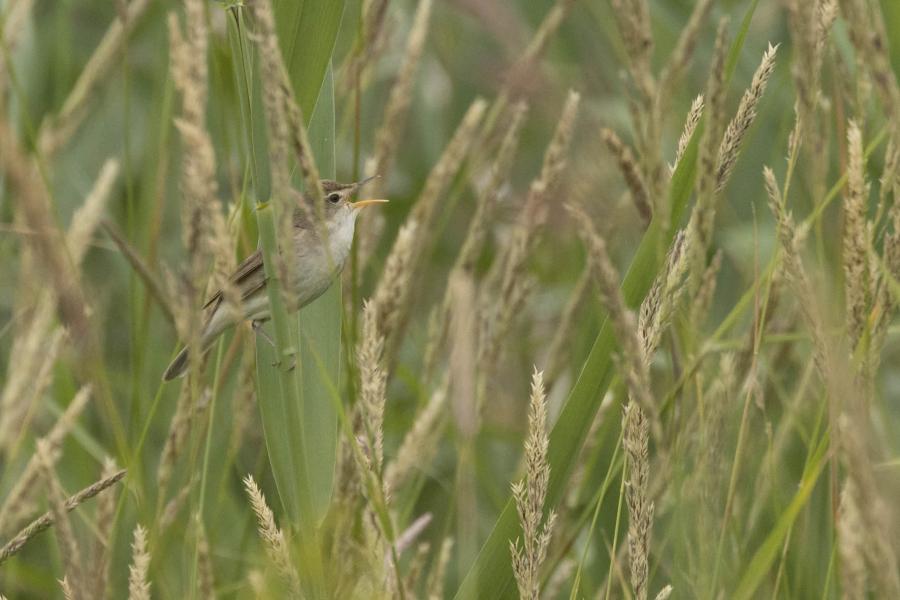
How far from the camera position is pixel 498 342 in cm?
229

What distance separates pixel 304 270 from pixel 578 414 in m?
0.59

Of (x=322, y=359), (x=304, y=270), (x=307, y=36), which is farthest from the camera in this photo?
(x=304, y=270)

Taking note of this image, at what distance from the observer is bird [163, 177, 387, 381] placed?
7.28 ft

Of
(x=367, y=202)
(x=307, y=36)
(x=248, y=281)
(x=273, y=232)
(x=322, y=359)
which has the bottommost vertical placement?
(x=248, y=281)

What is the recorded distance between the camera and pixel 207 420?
2041 mm

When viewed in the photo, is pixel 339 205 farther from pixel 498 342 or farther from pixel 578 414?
pixel 578 414

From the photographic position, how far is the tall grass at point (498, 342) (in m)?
1.34

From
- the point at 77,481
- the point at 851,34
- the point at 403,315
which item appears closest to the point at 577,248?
the point at 403,315

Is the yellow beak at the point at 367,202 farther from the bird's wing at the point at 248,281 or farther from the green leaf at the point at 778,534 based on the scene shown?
the green leaf at the point at 778,534

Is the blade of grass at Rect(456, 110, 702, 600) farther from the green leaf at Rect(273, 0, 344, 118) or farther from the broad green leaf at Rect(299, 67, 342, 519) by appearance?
the green leaf at Rect(273, 0, 344, 118)

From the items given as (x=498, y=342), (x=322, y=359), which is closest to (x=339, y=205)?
(x=498, y=342)

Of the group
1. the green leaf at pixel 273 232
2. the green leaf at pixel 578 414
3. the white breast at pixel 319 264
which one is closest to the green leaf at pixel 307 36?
the green leaf at pixel 273 232

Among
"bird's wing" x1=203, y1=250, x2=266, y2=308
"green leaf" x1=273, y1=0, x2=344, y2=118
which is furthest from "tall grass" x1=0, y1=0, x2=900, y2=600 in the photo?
"bird's wing" x1=203, y1=250, x2=266, y2=308

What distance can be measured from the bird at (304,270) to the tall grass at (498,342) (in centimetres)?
7
